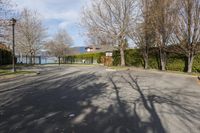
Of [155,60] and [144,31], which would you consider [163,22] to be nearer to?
[144,31]

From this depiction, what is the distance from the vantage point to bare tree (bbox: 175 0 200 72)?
83.0 ft

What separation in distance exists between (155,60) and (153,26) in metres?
4.91

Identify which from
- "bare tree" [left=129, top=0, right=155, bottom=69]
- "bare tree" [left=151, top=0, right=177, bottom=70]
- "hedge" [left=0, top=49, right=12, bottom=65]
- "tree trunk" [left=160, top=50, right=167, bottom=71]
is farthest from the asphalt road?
"hedge" [left=0, top=49, right=12, bottom=65]

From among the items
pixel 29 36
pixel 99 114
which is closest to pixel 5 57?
pixel 29 36

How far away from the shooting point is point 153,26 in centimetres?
3059

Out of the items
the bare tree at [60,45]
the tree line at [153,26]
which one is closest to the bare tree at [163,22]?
the tree line at [153,26]

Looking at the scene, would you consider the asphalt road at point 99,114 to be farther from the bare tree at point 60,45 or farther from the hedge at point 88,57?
the bare tree at point 60,45

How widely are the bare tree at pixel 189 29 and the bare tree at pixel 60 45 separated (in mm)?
58703

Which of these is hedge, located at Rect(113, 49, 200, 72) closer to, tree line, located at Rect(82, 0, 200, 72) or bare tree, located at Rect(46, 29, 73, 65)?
tree line, located at Rect(82, 0, 200, 72)

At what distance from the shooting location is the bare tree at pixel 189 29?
83.0 feet

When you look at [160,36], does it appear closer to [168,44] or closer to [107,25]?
[168,44]

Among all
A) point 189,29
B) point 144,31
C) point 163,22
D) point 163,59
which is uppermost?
point 163,22

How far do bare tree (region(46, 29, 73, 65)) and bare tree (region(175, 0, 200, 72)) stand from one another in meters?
58.7

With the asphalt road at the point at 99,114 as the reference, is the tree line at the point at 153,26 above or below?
above
